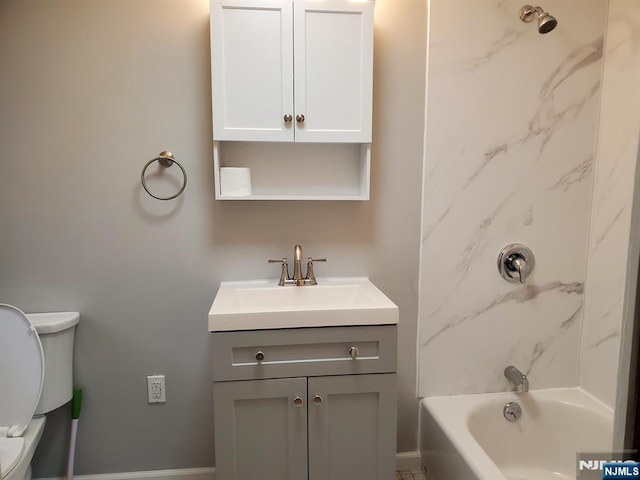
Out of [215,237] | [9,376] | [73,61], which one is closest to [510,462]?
[215,237]

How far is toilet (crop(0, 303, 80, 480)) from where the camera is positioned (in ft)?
4.61

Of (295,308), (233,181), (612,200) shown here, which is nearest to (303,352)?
(295,308)

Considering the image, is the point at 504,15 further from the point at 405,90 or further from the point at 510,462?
the point at 510,462

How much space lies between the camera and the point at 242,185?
5.17 feet

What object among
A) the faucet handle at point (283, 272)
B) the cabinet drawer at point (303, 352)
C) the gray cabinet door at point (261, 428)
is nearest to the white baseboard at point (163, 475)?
the gray cabinet door at point (261, 428)

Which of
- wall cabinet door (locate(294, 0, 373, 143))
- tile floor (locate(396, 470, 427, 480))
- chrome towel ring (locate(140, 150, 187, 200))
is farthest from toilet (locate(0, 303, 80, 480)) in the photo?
tile floor (locate(396, 470, 427, 480))

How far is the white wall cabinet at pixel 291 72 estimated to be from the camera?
1479 mm

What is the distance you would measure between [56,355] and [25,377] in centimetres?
12

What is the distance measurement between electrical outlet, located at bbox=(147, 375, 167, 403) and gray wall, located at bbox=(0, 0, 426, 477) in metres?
0.03

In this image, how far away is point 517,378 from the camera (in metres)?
1.77

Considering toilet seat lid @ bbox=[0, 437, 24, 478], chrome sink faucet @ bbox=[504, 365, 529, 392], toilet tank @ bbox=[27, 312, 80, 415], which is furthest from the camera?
chrome sink faucet @ bbox=[504, 365, 529, 392]

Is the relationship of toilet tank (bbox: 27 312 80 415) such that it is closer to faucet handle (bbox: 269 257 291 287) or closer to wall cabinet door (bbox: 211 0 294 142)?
faucet handle (bbox: 269 257 291 287)

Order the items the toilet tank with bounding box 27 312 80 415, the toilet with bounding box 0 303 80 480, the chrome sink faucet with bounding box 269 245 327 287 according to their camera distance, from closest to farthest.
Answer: the toilet with bounding box 0 303 80 480
the toilet tank with bounding box 27 312 80 415
the chrome sink faucet with bounding box 269 245 327 287

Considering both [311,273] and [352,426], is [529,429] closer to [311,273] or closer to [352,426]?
[352,426]
